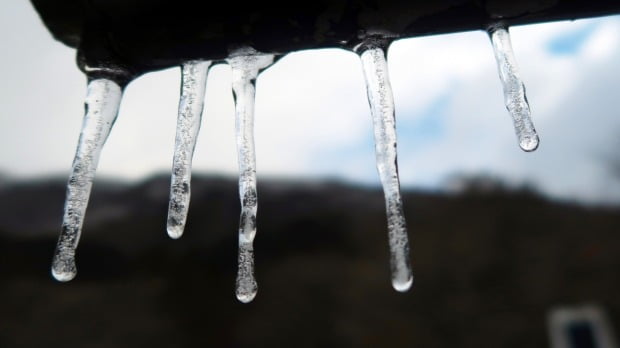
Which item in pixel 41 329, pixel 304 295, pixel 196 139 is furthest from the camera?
pixel 304 295

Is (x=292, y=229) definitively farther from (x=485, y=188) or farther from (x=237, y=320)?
(x=485, y=188)

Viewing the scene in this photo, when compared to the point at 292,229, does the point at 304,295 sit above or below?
below

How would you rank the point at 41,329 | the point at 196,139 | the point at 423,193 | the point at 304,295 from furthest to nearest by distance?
1. the point at 423,193
2. the point at 304,295
3. the point at 41,329
4. the point at 196,139

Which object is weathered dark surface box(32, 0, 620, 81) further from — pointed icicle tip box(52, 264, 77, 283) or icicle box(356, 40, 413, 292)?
pointed icicle tip box(52, 264, 77, 283)

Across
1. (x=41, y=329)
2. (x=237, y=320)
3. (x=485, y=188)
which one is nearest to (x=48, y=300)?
(x=41, y=329)

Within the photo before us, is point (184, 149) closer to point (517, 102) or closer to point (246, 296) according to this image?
point (246, 296)

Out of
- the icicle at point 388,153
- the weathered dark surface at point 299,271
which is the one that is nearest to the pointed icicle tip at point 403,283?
the icicle at point 388,153

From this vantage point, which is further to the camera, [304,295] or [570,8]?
[304,295]

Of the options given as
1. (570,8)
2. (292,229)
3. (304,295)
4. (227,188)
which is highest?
(227,188)
